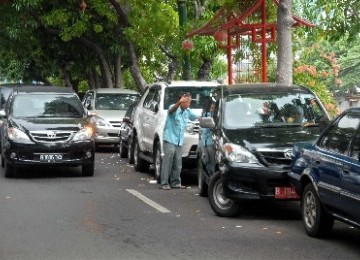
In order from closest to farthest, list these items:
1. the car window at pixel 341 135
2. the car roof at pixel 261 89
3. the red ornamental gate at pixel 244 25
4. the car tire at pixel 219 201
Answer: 1. the car window at pixel 341 135
2. the car tire at pixel 219 201
3. the car roof at pixel 261 89
4. the red ornamental gate at pixel 244 25

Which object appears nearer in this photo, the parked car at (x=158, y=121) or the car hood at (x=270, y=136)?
the car hood at (x=270, y=136)

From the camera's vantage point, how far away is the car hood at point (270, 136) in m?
10.7

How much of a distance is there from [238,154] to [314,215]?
1.63m

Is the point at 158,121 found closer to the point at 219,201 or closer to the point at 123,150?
the point at 219,201

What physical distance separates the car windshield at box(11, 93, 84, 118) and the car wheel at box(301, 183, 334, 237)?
801cm

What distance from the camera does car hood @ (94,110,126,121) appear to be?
73.7 feet

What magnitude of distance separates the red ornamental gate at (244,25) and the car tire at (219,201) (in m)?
7.07

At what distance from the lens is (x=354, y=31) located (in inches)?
679

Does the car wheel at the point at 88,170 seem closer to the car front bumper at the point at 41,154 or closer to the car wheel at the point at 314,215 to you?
the car front bumper at the point at 41,154

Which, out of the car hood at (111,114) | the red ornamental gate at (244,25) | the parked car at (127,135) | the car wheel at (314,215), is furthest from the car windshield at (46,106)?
the car wheel at (314,215)

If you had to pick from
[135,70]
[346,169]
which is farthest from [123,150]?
[346,169]

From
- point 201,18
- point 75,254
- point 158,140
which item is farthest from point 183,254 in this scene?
point 201,18

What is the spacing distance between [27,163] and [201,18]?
33.8ft

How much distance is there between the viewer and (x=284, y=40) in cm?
1598
